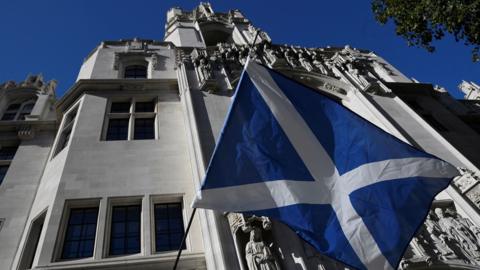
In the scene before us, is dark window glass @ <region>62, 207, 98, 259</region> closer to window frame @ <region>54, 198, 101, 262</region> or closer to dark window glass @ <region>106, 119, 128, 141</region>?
window frame @ <region>54, 198, 101, 262</region>

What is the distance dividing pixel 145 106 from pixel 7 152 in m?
7.59

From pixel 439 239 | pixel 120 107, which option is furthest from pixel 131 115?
pixel 439 239

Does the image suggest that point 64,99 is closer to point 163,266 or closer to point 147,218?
point 147,218

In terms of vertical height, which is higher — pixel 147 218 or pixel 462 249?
pixel 147 218

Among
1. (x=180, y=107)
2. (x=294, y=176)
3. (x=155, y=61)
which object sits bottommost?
(x=294, y=176)

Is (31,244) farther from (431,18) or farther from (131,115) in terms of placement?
(431,18)

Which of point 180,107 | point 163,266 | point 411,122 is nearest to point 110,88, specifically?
point 180,107

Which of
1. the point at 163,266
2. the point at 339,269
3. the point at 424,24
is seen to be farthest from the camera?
the point at 424,24

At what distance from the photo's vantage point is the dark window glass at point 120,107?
62.5 ft

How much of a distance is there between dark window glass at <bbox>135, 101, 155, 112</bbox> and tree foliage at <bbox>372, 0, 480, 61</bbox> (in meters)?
13.1

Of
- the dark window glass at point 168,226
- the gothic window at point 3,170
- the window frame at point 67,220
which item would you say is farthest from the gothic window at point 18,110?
the dark window glass at point 168,226

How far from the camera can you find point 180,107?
62.6 feet

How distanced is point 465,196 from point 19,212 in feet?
57.7

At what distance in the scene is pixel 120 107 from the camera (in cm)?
1942
